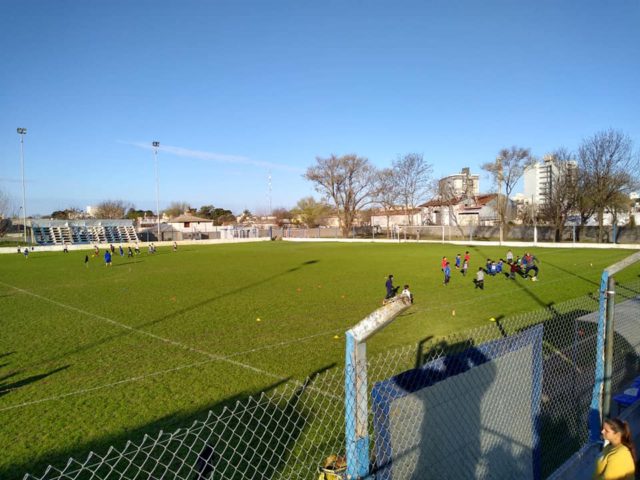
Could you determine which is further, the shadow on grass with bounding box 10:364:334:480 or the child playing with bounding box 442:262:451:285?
the child playing with bounding box 442:262:451:285

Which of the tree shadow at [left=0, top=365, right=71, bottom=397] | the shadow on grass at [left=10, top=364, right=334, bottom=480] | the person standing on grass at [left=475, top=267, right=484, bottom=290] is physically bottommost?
the tree shadow at [left=0, top=365, right=71, bottom=397]

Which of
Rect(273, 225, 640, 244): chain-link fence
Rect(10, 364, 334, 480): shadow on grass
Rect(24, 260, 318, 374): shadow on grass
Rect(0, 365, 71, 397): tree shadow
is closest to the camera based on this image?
Rect(10, 364, 334, 480): shadow on grass

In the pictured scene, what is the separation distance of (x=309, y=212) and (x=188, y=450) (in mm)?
105495

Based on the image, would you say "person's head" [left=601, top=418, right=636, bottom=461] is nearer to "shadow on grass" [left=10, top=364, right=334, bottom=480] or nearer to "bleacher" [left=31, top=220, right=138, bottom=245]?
"shadow on grass" [left=10, top=364, right=334, bottom=480]

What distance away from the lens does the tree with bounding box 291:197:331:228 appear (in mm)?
107438

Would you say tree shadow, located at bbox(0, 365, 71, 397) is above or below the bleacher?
below

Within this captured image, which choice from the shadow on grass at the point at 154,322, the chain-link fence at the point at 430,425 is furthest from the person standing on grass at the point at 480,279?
the shadow on grass at the point at 154,322

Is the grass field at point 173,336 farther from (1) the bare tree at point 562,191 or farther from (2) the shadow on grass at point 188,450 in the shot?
(1) the bare tree at point 562,191

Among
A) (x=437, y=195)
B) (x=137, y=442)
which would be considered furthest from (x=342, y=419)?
(x=437, y=195)

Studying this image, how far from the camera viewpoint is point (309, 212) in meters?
111

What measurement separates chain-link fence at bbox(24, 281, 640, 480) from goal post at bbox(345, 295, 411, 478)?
313 mm

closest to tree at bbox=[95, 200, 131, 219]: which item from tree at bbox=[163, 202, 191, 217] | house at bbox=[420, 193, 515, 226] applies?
tree at bbox=[163, 202, 191, 217]

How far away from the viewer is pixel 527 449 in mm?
4164

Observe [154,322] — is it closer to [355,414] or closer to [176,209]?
[355,414]
